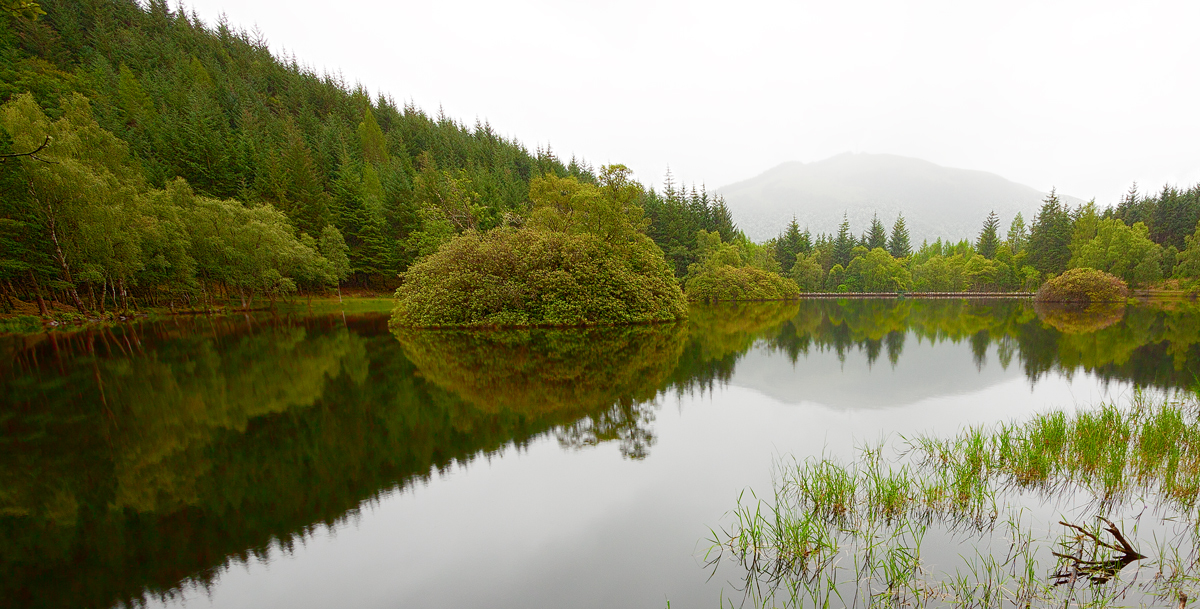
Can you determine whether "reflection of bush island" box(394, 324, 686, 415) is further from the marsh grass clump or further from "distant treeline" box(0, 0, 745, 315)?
"distant treeline" box(0, 0, 745, 315)

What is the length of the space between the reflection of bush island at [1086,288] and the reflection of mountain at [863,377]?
4760cm

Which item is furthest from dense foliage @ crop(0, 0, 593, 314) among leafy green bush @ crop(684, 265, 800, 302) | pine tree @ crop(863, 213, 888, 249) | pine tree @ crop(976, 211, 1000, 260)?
pine tree @ crop(976, 211, 1000, 260)

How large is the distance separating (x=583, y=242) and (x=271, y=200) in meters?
51.5

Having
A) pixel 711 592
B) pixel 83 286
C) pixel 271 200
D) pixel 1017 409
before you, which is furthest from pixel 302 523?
pixel 271 200

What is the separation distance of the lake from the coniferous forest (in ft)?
17.0

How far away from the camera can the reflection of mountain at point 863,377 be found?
11.9m

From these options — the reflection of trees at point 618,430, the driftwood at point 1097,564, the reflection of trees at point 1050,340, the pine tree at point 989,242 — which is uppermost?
the pine tree at point 989,242

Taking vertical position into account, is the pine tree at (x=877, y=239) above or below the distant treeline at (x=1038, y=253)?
above

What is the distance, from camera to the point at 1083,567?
437 centimetres

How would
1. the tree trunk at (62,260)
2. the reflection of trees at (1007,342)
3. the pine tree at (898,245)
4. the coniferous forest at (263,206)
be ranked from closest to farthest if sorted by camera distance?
1. the reflection of trees at (1007,342)
2. the tree trunk at (62,260)
3. the coniferous forest at (263,206)
4. the pine tree at (898,245)

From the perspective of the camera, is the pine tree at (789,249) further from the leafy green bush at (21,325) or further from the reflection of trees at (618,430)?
the leafy green bush at (21,325)

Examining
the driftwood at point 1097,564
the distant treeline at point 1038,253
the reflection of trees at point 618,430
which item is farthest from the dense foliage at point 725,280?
the driftwood at point 1097,564

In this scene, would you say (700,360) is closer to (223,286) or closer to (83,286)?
(83,286)

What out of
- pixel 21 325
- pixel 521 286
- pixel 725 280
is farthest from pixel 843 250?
pixel 21 325
